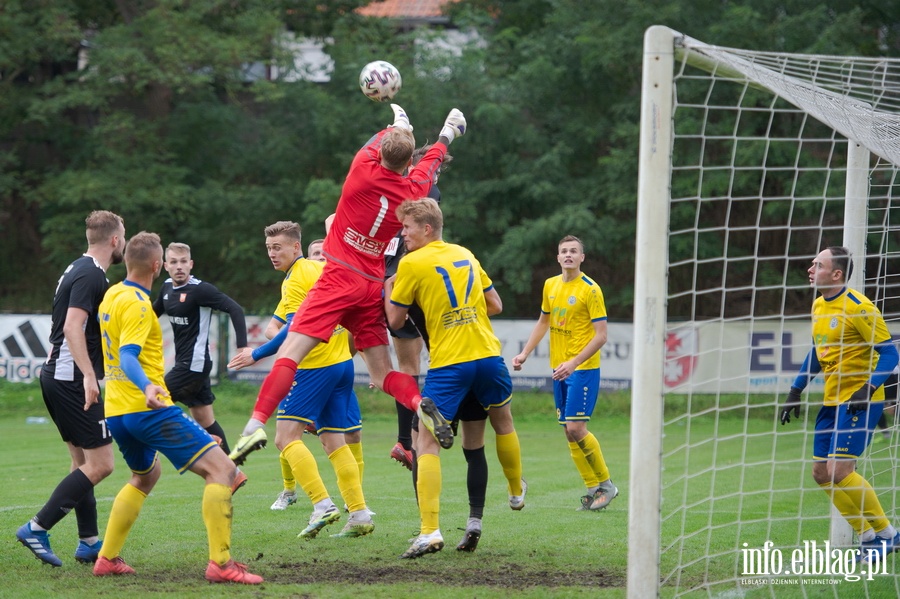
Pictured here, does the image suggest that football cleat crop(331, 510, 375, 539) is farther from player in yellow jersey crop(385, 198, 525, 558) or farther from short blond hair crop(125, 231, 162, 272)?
short blond hair crop(125, 231, 162, 272)

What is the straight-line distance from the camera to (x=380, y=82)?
703cm

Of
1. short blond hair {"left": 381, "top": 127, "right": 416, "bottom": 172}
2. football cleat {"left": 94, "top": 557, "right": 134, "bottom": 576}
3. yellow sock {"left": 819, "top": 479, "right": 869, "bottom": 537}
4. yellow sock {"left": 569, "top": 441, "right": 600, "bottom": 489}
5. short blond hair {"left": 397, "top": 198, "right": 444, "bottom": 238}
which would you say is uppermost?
short blond hair {"left": 381, "top": 127, "right": 416, "bottom": 172}

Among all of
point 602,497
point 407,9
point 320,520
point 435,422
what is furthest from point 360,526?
point 407,9

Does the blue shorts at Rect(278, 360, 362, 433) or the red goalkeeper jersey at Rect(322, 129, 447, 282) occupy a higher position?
the red goalkeeper jersey at Rect(322, 129, 447, 282)

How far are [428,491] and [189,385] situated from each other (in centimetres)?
445

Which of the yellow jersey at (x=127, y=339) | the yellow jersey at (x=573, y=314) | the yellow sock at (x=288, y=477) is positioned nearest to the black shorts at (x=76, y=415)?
the yellow jersey at (x=127, y=339)

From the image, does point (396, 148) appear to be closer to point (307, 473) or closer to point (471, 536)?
point (307, 473)

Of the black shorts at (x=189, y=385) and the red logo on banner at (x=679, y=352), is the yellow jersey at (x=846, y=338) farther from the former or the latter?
the red logo on banner at (x=679, y=352)

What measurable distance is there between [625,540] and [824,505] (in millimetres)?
2983

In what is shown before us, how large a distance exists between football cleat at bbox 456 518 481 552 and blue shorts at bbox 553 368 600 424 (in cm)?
252

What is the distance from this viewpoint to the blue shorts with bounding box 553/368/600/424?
872cm

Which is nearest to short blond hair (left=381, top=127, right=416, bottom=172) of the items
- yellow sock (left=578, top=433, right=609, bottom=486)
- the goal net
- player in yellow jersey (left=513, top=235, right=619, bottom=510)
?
the goal net

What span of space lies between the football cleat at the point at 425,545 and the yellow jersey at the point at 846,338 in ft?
8.89

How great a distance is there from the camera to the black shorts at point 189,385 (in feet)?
32.0
